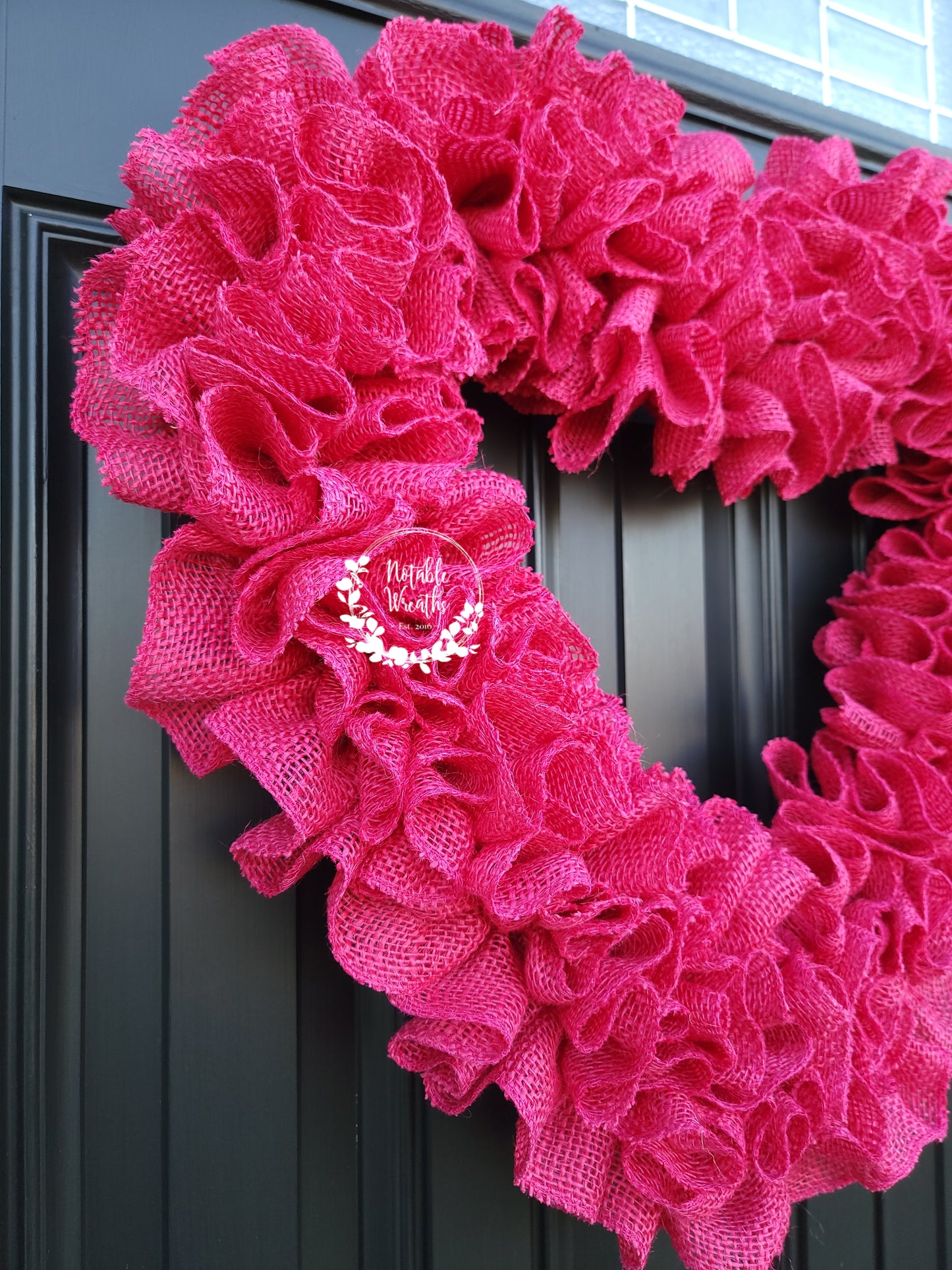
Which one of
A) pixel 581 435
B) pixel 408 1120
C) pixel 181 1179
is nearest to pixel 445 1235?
pixel 408 1120

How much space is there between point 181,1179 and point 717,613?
705 mm

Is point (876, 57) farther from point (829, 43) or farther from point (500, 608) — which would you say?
point (500, 608)

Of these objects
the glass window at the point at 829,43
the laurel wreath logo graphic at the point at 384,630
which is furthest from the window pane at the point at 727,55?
the laurel wreath logo graphic at the point at 384,630

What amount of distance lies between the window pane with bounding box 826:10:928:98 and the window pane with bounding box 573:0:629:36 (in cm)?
31

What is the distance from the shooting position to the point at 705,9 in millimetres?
1041

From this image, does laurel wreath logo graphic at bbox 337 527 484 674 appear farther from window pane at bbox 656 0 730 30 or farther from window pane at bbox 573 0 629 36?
window pane at bbox 656 0 730 30

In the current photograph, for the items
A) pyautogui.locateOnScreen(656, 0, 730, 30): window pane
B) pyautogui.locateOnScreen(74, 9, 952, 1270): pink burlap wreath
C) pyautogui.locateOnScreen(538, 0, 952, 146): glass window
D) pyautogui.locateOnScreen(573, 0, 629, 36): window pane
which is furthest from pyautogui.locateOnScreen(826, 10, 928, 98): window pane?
pyautogui.locateOnScreen(74, 9, 952, 1270): pink burlap wreath

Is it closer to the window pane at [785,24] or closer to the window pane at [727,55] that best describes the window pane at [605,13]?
the window pane at [727,55]

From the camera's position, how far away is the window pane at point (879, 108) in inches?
44.6

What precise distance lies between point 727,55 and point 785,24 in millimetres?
112

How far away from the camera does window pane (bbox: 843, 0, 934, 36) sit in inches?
45.4

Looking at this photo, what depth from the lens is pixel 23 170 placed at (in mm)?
697

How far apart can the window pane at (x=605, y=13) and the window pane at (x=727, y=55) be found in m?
0.02

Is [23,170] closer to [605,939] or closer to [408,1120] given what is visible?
[605,939]
